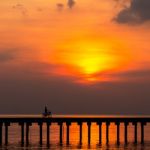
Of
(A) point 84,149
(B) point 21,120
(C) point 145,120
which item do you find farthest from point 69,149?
(C) point 145,120

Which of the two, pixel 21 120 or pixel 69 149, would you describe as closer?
pixel 69 149

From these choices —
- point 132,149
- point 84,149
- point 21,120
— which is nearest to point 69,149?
point 84,149

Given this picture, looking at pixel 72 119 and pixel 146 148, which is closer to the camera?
pixel 146 148

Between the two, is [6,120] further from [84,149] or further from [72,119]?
[84,149]

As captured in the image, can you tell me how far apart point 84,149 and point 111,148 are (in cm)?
411

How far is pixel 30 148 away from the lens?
238 ft

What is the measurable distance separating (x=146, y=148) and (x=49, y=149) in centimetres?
1252

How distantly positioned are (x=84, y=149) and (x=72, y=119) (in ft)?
52.3

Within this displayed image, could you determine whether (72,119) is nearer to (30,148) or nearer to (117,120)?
(117,120)

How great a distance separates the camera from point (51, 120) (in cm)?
8619

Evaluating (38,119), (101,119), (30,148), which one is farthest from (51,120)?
(30,148)

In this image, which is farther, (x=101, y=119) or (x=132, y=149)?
(x=101, y=119)

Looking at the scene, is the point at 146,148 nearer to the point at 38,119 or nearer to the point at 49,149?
the point at 49,149

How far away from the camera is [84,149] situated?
7106cm
